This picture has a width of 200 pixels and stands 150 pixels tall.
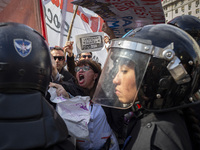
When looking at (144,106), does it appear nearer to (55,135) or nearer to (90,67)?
(55,135)

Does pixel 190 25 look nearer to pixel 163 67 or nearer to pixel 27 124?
pixel 163 67

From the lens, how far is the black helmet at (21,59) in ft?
3.84

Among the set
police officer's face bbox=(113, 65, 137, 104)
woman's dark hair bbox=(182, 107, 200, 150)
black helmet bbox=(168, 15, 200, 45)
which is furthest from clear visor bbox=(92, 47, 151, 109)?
black helmet bbox=(168, 15, 200, 45)

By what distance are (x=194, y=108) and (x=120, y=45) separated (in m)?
0.70

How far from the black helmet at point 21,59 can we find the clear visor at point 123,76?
471 mm

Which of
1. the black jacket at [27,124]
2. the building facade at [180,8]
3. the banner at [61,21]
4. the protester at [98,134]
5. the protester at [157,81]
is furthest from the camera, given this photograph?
the building facade at [180,8]

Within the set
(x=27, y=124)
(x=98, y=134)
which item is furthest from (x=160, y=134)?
(x=98, y=134)

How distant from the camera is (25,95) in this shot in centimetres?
115

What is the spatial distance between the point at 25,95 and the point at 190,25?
2284mm

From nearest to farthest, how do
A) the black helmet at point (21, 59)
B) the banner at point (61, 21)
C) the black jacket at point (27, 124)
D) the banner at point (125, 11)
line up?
the black jacket at point (27, 124) < the black helmet at point (21, 59) < the banner at point (125, 11) < the banner at point (61, 21)

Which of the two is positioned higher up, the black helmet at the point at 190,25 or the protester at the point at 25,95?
the black helmet at the point at 190,25

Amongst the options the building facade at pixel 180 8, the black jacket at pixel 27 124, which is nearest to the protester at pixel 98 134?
the black jacket at pixel 27 124

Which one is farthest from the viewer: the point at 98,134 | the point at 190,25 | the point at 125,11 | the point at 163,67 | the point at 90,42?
the point at 90,42

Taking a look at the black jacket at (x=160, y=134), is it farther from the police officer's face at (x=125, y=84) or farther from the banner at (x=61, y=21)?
the banner at (x=61, y=21)
